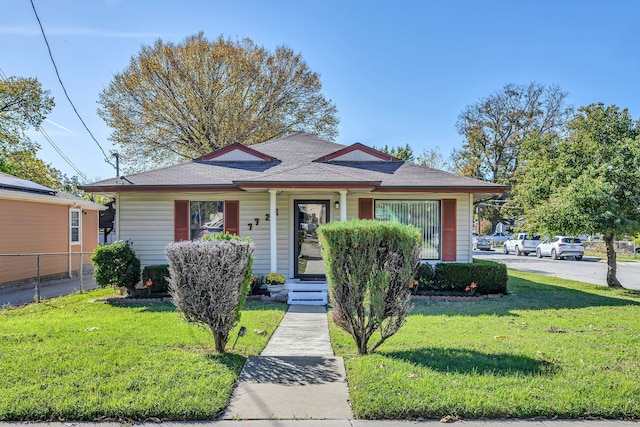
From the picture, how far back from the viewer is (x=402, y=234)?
487cm

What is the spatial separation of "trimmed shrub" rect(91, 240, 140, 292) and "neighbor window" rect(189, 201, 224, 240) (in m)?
1.87

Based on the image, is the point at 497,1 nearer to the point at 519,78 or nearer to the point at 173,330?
the point at 173,330

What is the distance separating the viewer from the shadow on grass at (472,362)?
14.6ft

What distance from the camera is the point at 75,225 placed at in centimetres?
1733

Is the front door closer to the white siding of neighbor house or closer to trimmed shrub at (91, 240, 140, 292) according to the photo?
the white siding of neighbor house

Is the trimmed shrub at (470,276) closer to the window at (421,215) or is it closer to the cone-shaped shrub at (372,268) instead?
the window at (421,215)

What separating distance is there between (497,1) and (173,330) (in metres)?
11.6

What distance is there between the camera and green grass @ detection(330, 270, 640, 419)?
11.9ft

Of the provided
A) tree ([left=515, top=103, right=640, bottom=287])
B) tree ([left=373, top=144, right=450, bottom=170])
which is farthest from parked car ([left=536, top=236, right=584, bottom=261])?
tree ([left=373, top=144, right=450, bottom=170])

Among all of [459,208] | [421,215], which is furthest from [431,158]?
[421,215]

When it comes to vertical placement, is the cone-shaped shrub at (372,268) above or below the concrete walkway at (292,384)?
above

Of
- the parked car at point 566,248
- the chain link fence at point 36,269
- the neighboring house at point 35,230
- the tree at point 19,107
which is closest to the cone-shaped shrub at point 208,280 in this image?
the chain link fence at point 36,269

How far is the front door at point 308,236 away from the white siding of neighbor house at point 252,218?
0.54 ft

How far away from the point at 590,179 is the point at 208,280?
37.2 feet
